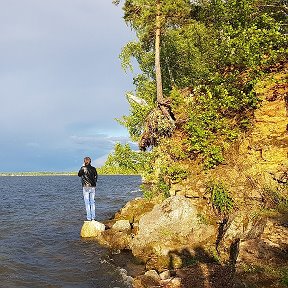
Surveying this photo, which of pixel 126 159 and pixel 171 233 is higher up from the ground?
pixel 126 159

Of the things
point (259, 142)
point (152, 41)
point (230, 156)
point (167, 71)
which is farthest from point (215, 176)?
point (167, 71)

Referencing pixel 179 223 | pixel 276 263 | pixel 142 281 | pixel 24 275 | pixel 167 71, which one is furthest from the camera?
pixel 167 71

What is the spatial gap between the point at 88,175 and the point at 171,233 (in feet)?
22.2

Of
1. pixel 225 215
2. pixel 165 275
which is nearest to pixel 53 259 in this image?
pixel 165 275

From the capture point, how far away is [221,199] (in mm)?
15570

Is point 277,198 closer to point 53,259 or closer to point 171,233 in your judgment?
point 171,233

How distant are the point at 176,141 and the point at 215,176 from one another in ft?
11.5

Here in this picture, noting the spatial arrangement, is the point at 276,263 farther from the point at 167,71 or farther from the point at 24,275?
the point at 167,71

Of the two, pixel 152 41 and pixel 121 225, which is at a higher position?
pixel 152 41

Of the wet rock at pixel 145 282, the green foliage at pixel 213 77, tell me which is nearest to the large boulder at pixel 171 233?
the wet rock at pixel 145 282

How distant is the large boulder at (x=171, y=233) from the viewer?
563 inches

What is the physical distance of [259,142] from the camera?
54.0 ft

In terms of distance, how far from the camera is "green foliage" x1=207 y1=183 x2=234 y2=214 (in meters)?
15.4

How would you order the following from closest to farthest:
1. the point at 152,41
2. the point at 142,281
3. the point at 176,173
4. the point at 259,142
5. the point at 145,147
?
the point at 142,281 < the point at 259,142 < the point at 176,173 < the point at 145,147 < the point at 152,41
